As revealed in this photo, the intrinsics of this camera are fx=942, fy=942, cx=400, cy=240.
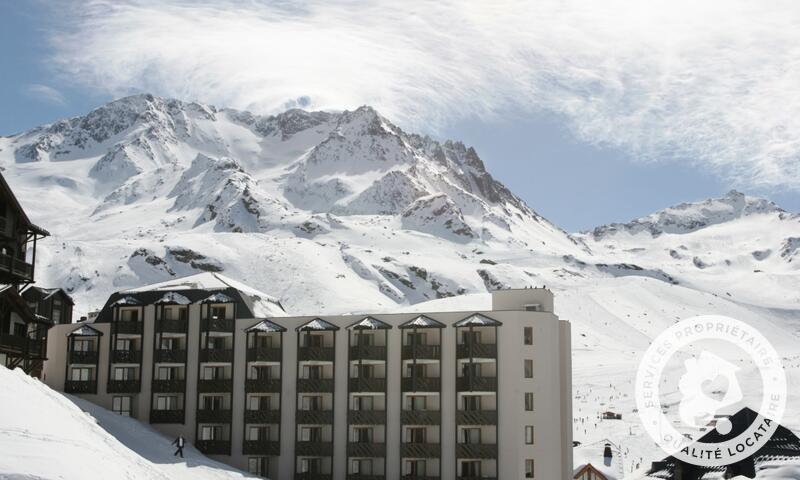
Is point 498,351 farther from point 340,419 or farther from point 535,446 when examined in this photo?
point 340,419

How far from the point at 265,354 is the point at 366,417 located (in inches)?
408

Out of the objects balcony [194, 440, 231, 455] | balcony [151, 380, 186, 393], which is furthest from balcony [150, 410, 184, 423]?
balcony [194, 440, 231, 455]

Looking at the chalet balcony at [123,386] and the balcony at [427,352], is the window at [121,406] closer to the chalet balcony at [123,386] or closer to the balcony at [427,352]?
the chalet balcony at [123,386]

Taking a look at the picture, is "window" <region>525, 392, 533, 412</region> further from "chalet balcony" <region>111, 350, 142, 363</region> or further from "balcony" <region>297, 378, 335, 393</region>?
"chalet balcony" <region>111, 350, 142, 363</region>

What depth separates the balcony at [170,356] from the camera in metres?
81.4

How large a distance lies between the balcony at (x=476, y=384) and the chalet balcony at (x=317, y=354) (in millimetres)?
10863

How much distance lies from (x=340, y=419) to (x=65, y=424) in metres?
35.1

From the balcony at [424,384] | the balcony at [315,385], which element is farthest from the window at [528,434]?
the balcony at [315,385]

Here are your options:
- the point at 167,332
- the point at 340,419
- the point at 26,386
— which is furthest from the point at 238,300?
the point at 26,386

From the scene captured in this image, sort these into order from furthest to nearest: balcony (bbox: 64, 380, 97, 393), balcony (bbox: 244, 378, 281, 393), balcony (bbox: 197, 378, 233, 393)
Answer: balcony (bbox: 64, 380, 97, 393) < balcony (bbox: 197, 378, 233, 393) < balcony (bbox: 244, 378, 281, 393)

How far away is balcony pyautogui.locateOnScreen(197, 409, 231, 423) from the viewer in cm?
7981

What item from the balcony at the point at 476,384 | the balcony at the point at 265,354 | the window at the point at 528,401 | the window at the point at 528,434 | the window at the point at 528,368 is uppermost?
the balcony at the point at 265,354

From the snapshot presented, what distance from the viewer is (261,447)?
78.1m

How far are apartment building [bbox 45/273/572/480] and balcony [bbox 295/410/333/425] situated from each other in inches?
3.2
